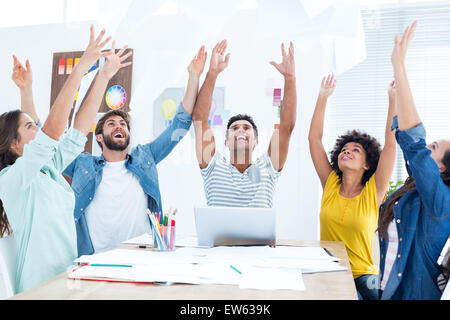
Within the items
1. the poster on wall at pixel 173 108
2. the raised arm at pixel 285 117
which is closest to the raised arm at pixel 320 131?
the raised arm at pixel 285 117

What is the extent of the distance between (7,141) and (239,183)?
38.4 inches

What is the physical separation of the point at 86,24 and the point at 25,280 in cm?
249

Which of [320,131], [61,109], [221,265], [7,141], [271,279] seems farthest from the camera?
[320,131]

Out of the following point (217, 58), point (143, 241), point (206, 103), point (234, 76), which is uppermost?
point (234, 76)

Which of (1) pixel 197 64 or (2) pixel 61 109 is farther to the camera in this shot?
(1) pixel 197 64

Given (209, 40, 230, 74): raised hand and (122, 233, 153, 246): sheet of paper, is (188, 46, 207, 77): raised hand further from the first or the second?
(122, 233, 153, 246): sheet of paper

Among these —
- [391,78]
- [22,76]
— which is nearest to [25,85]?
[22,76]

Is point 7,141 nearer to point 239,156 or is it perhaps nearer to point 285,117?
point 239,156

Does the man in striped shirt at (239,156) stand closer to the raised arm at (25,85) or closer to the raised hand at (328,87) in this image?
the raised hand at (328,87)

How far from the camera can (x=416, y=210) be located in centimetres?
129

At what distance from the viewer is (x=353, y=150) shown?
1897mm

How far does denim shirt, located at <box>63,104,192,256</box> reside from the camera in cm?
172
